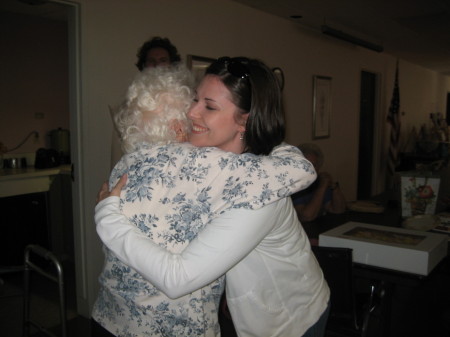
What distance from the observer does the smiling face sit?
1.04 metres

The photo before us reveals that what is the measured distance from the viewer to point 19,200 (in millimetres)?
3641

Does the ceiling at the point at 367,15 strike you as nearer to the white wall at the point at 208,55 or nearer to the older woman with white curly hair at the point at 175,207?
the white wall at the point at 208,55

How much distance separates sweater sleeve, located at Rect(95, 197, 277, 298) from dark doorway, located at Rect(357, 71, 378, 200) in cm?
658

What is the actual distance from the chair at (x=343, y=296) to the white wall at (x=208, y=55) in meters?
1.85

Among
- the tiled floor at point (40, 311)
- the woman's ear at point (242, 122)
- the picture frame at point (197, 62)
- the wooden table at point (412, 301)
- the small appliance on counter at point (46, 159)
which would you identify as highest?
the picture frame at point (197, 62)

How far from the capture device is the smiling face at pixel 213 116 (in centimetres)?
104

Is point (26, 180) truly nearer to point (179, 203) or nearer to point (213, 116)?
point (213, 116)

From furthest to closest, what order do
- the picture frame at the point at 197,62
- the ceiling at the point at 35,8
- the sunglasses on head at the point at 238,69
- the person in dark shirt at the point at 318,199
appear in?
the ceiling at the point at 35,8 → the picture frame at the point at 197,62 → the person in dark shirt at the point at 318,199 → the sunglasses on head at the point at 238,69

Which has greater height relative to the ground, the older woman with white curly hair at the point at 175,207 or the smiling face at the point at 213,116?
the smiling face at the point at 213,116

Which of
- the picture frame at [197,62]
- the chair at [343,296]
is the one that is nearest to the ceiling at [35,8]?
the picture frame at [197,62]

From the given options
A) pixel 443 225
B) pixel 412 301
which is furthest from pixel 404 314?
pixel 443 225

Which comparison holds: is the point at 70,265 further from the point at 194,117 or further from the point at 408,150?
the point at 408,150

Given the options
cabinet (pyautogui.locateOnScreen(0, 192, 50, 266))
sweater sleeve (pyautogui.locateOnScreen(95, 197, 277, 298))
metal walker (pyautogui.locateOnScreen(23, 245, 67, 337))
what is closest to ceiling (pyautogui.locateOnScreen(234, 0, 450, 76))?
cabinet (pyautogui.locateOnScreen(0, 192, 50, 266))

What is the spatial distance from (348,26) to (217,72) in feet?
15.3
